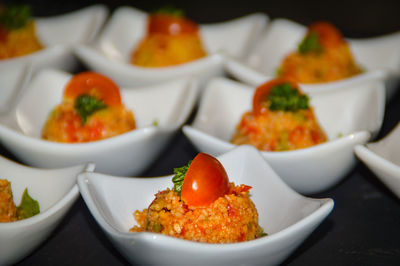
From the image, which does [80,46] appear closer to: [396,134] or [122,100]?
[122,100]

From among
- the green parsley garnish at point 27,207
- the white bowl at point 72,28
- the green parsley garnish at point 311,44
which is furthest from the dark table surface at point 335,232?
the white bowl at point 72,28

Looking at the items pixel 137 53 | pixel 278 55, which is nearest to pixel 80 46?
pixel 137 53

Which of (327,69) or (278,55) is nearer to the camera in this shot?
(327,69)

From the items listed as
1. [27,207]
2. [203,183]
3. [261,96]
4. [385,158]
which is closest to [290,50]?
[261,96]

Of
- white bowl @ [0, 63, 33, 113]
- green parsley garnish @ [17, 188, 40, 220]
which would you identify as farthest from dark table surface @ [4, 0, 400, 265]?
white bowl @ [0, 63, 33, 113]

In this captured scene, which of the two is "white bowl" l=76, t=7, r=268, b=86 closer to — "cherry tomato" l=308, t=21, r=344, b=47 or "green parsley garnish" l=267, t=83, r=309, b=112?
"cherry tomato" l=308, t=21, r=344, b=47

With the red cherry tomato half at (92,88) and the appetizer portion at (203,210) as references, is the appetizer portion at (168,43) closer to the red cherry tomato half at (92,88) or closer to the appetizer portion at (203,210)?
the red cherry tomato half at (92,88)
